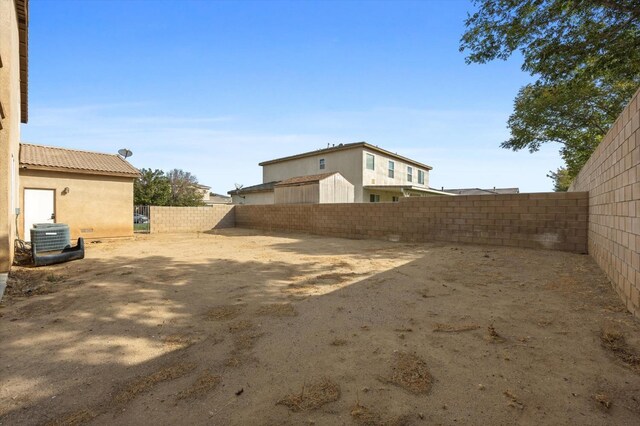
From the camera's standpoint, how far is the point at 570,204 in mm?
8125

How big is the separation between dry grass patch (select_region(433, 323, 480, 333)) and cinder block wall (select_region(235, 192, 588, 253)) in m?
6.67

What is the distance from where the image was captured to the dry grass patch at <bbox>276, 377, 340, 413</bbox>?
7.08 ft

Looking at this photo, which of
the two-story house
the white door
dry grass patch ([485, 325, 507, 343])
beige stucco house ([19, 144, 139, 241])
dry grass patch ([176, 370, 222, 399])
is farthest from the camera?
the two-story house

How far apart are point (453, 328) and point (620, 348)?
1435mm

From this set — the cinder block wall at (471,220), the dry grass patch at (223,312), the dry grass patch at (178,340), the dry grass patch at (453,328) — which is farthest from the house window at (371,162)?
Result: the dry grass patch at (178,340)

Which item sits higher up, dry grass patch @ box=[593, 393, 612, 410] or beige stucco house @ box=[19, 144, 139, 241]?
beige stucco house @ box=[19, 144, 139, 241]

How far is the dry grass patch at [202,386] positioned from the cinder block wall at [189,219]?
1712 cm

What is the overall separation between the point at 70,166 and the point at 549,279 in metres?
15.7

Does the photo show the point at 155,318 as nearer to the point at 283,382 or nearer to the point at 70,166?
the point at 283,382

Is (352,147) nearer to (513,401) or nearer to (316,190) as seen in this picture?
(316,190)

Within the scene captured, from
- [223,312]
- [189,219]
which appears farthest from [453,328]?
[189,219]

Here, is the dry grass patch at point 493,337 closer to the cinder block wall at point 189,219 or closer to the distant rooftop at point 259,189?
the cinder block wall at point 189,219

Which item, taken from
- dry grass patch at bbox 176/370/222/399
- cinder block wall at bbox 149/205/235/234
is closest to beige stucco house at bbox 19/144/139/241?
cinder block wall at bbox 149/205/235/234

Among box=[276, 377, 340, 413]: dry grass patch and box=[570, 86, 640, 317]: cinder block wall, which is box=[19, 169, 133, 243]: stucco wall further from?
box=[570, 86, 640, 317]: cinder block wall
